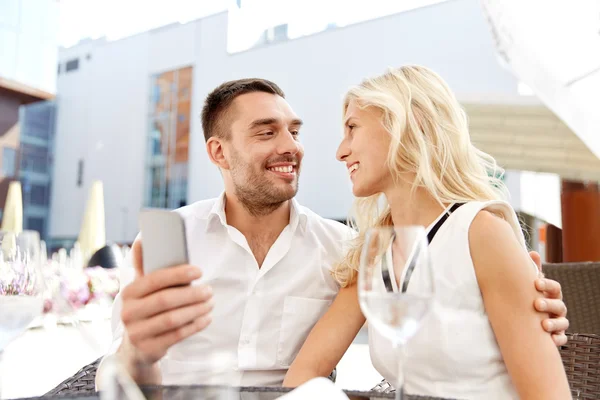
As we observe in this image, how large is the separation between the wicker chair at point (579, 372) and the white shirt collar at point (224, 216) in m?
0.56

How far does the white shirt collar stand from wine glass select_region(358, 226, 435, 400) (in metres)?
0.90

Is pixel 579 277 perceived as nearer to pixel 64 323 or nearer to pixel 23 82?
pixel 64 323

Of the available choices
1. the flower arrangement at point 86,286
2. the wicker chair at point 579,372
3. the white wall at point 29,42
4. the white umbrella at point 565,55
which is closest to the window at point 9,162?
the white wall at point 29,42

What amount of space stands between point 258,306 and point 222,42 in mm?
14993

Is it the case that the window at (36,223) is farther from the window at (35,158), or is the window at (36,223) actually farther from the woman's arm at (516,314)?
the woman's arm at (516,314)

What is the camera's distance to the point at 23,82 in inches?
367

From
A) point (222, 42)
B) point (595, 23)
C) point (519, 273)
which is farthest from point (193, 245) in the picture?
point (222, 42)

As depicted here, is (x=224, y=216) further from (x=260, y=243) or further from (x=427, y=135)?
(x=427, y=135)

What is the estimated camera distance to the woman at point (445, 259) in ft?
3.47

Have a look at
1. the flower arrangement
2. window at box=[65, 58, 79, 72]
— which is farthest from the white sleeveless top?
window at box=[65, 58, 79, 72]

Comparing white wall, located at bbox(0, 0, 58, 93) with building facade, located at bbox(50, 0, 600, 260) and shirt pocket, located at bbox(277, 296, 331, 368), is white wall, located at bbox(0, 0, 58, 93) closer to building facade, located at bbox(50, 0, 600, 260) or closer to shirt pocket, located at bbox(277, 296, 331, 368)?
building facade, located at bbox(50, 0, 600, 260)

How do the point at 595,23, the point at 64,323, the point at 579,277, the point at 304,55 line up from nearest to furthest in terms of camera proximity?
the point at 579,277, the point at 64,323, the point at 595,23, the point at 304,55

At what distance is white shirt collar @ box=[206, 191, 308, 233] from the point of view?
166 cm

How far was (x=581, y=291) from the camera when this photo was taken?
199cm
